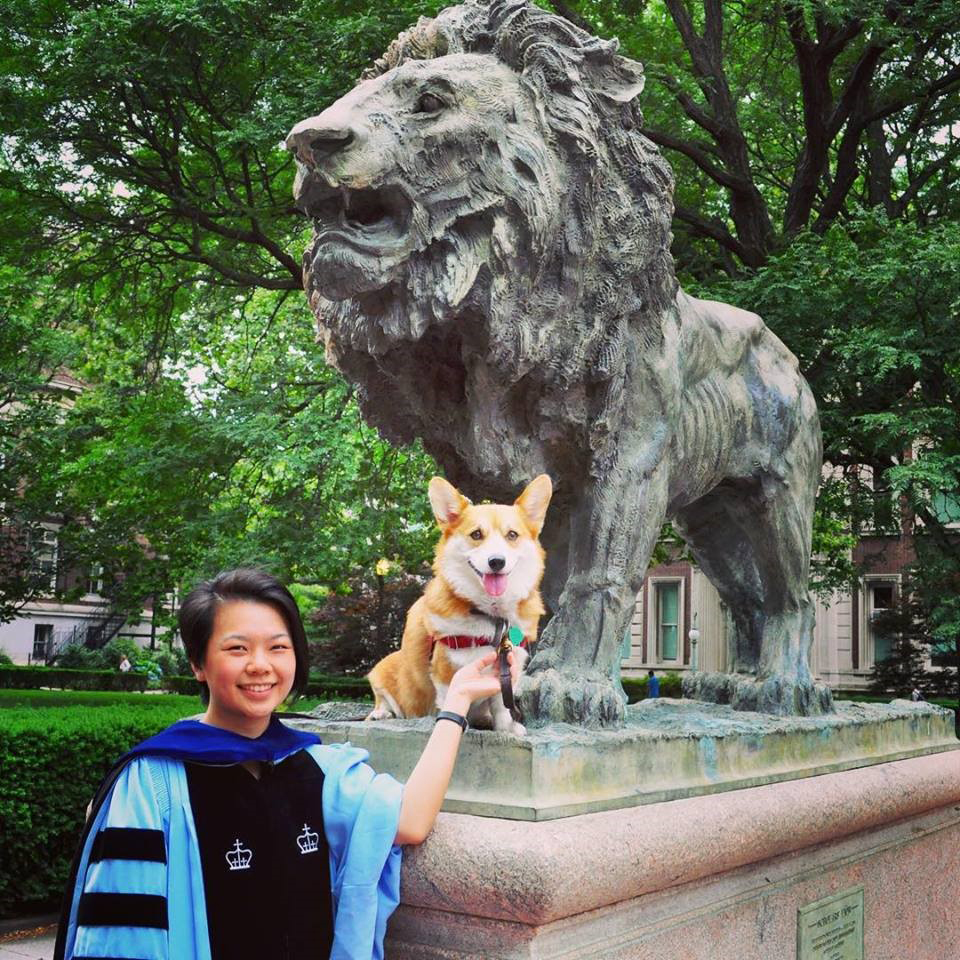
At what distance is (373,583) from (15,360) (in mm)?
10165

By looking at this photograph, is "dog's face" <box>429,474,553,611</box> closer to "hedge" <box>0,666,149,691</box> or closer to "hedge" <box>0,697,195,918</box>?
"hedge" <box>0,697,195,918</box>

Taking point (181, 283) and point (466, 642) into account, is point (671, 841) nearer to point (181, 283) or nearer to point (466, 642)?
point (466, 642)

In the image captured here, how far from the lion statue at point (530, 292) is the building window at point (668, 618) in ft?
99.7

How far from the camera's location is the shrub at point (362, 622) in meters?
23.2

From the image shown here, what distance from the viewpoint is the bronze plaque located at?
12.9 feet

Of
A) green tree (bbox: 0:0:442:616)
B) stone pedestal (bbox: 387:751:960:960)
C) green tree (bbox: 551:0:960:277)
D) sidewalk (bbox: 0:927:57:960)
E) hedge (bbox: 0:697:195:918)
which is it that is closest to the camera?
stone pedestal (bbox: 387:751:960:960)

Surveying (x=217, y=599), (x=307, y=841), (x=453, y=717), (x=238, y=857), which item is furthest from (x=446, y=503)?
(x=238, y=857)

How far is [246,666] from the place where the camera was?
2.35 metres

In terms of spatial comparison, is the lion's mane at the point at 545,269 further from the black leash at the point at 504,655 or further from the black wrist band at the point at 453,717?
the black wrist band at the point at 453,717

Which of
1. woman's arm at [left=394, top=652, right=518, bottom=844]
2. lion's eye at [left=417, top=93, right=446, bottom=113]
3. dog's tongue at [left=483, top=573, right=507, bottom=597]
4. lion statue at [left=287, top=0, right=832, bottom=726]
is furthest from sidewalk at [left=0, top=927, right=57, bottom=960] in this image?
lion's eye at [left=417, top=93, right=446, bottom=113]

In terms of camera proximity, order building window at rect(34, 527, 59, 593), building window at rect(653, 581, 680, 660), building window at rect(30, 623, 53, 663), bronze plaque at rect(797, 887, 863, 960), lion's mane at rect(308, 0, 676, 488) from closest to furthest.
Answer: lion's mane at rect(308, 0, 676, 488) < bronze plaque at rect(797, 887, 863, 960) < building window at rect(34, 527, 59, 593) < building window at rect(653, 581, 680, 660) < building window at rect(30, 623, 53, 663)

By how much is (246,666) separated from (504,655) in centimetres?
79

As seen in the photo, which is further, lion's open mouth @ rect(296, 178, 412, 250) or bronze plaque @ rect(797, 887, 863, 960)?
bronze plaque @ rect(797, 887, 863, 960)

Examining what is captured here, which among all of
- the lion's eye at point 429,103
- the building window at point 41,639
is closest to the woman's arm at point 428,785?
the lion's eye at point 429,103
